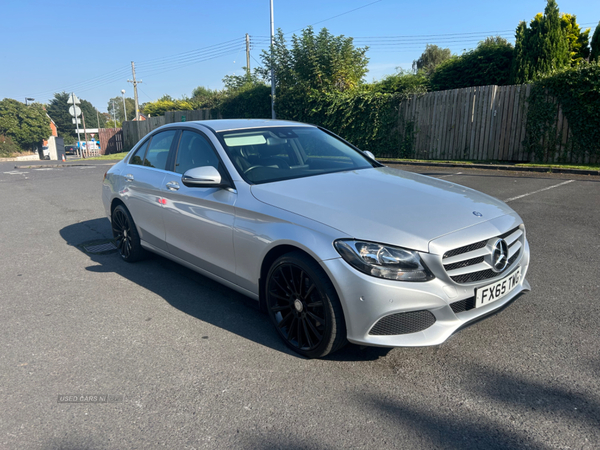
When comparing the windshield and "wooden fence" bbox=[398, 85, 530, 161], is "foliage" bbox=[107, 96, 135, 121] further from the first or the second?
the windshield

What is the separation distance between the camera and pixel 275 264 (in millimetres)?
3102

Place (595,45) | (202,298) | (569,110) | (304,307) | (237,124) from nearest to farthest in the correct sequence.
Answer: (304,307)
(202,298)
(237,124)
(569,110)
(595,45)

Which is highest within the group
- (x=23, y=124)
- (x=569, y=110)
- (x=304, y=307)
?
(x=23, y=124)

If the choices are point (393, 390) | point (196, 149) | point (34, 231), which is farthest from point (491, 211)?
point (34, 231)

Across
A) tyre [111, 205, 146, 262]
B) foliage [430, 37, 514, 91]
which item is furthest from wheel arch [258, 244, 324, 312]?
foliage [430, 37, 514, 91]

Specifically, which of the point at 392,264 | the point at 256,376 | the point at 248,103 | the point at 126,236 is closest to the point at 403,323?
the point at 392,264

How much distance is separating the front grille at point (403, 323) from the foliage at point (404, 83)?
50.8 feet

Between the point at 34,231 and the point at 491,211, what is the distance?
21.6 feet

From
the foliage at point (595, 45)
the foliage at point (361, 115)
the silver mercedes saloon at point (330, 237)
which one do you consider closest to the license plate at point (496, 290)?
the silver mercedes saloon at point (330, 237)

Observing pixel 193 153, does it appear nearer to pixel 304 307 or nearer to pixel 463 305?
pixel 304 307

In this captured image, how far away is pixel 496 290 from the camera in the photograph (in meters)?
2.91

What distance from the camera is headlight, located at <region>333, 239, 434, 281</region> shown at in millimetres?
2627

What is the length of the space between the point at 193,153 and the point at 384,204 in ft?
6.53

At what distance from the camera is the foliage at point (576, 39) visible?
16438 millimetres
